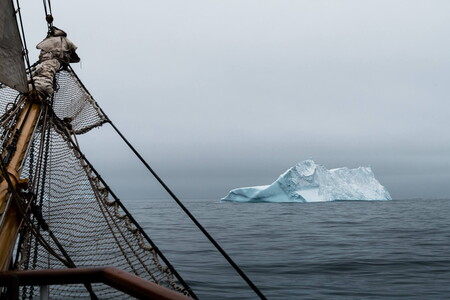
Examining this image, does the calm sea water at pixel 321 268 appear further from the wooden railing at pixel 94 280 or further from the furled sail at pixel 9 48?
the wooden railing at pixel 94 280

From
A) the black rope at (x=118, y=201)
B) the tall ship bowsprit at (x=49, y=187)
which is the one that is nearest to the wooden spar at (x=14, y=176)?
the tall ship bowsprit at (x=49, y=187)

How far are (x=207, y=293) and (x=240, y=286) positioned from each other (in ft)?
2.88

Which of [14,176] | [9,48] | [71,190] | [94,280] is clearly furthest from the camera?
[71,190]

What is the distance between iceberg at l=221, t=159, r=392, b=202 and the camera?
5684cm

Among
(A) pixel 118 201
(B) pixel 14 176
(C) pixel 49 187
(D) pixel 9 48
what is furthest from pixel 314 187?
(D) pixel 9 48

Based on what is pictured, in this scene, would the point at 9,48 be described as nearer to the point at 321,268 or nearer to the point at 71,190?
the point at 71,190

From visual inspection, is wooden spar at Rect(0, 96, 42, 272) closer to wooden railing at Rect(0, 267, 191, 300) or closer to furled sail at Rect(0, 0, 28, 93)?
furled sail at Rect(0, 0, 28, 93)

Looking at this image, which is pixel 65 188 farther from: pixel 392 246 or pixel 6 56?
pixel 392 246

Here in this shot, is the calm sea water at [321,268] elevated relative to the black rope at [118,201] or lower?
lower

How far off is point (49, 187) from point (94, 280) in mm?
4116

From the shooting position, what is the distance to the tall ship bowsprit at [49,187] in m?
1.63

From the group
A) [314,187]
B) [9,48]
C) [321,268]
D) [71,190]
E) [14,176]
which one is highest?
[9,48]

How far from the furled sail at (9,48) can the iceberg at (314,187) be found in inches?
2048

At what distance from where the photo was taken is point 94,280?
4.90 feet
